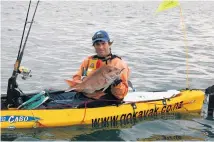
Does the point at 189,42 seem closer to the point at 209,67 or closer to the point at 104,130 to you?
the point at 209,67

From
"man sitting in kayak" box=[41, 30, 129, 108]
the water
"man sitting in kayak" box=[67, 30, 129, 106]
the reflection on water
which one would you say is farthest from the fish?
the reflection on water

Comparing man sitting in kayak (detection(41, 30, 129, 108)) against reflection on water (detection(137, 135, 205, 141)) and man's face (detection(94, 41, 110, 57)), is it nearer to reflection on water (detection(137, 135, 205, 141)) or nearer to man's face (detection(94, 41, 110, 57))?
man's face (detection(94, 41, 110, 57))

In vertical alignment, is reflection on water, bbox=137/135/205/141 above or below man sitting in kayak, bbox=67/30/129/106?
below

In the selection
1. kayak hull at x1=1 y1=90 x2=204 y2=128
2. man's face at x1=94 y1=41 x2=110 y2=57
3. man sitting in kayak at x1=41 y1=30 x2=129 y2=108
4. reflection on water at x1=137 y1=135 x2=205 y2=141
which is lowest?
reflection on water at x1=137 y1=135 x2=205 y2=141

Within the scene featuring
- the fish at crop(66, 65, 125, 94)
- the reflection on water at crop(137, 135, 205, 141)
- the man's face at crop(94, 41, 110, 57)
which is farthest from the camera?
the man's face at crop(94, 41, 110, 57)

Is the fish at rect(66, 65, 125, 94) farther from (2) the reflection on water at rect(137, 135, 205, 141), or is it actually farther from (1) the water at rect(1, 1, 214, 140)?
(2) the reflection on water at rect(137, 135, 205, 141)

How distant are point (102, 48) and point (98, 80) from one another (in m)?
0.81

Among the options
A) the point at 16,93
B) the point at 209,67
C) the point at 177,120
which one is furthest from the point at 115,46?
the point at 16,93

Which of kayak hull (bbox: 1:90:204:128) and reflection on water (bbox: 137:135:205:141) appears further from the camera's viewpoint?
reflection on water (bbox: 137:135:205:141)

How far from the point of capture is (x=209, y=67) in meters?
14.0

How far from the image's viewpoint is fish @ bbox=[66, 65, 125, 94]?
22.9ft

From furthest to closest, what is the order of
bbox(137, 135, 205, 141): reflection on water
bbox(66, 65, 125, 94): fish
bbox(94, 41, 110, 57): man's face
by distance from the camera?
bbox(94, 41, 110, 57): man's face → bbox(137, 135, 205, 141): reflection on water → bbox(66, 65, 125, 94): fish

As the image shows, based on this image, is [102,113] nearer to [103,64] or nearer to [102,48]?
[103,64]

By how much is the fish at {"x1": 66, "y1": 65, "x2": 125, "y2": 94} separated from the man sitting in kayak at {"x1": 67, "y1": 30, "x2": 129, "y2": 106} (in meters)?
0.14
